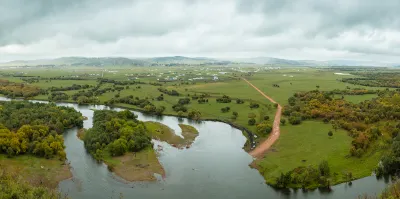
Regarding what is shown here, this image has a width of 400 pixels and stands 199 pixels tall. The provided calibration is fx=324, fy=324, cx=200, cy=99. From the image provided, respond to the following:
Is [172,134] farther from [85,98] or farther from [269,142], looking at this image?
[85,98]

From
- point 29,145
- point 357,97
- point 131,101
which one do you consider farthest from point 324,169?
point 131,101

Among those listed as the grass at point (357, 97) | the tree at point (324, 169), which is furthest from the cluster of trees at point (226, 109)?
the tree at point (324, 169)

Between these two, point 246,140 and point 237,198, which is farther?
point 246,140

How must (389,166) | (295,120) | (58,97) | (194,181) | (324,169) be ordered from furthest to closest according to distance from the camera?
(58,97)
(295,120)
(324,169)
(389,166)
(194,181)

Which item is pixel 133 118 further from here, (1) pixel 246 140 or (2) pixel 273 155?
(2) pixel 273 155

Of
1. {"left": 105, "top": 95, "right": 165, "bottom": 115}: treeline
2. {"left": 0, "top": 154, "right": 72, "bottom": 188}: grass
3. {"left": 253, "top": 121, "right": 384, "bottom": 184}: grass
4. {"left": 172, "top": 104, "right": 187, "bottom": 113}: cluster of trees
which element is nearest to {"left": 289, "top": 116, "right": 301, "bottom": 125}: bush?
{"left": 253, "top": 121, "right": 384, "bottom": 184}: grass

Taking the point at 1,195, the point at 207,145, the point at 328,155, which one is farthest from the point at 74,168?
the point at 328,155
